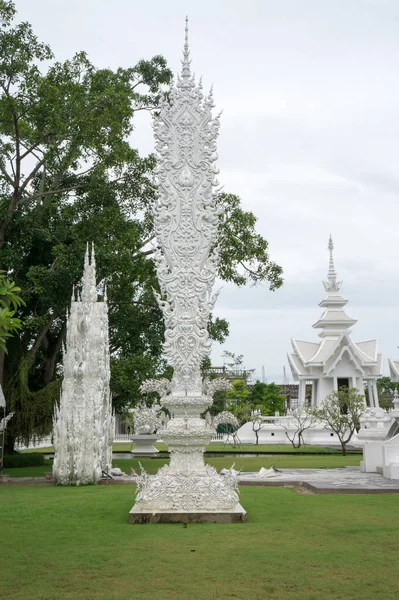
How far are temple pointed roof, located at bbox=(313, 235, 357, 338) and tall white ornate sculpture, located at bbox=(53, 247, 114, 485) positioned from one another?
25926 mm

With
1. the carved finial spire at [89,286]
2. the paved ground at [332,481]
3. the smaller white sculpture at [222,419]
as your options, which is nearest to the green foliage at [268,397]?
the paved ground at [332,481]

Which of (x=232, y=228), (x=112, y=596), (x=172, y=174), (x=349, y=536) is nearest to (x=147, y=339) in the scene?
(x=232, y=228)

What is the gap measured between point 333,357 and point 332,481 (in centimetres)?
2431

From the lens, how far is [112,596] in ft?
15.6

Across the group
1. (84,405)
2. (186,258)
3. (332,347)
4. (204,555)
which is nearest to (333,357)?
(332,347)

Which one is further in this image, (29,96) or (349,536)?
(29,96)

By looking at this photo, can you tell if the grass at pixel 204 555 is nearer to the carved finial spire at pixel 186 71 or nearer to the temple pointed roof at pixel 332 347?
the carved finial spire at pixel 186 71

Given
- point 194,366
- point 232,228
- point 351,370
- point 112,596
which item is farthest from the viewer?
point 351,370

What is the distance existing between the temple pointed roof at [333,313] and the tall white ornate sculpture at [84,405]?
2593 cm

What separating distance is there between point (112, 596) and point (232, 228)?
16.2 m

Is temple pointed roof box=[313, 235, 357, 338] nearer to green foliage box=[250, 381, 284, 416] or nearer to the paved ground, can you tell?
green foliage box=[250, 381, 284, 416]

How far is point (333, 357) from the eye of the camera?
121 ft

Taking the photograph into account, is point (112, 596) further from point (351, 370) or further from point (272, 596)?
point (351, 370)

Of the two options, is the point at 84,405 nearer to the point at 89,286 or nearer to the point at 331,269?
the point at 89,286
